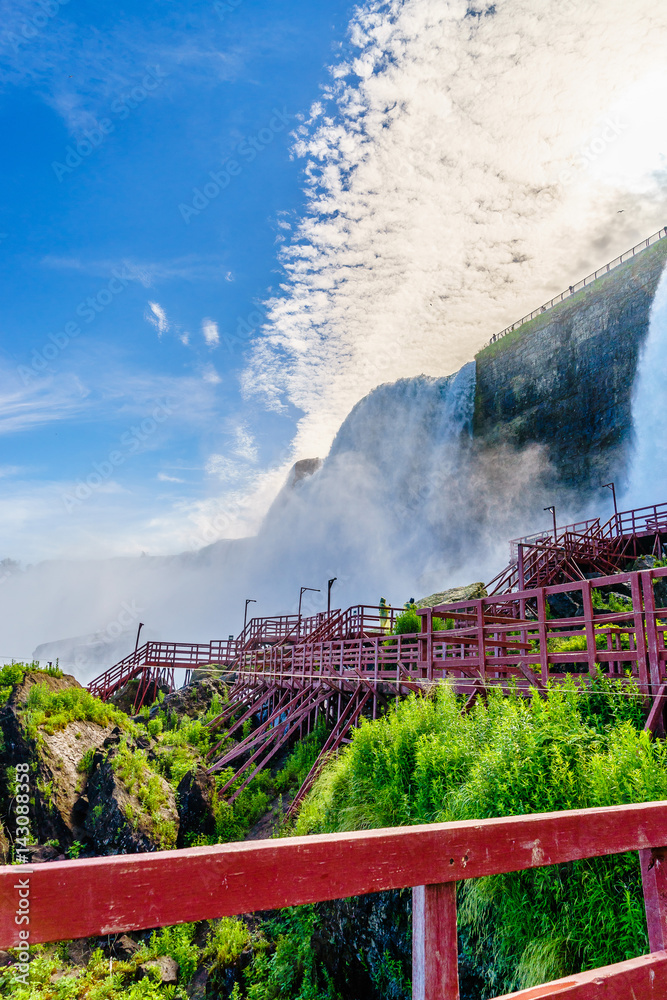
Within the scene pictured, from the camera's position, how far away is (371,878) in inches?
54.0

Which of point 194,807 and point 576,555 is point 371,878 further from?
point 576,555

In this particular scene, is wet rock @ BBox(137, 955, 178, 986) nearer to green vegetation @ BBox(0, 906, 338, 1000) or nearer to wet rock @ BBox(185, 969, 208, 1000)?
green vegetation @ BBox(0, 906, 338, 1000)

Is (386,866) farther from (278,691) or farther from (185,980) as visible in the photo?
(278,691)

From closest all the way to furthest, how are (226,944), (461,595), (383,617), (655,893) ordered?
→ 1. (655,893)
2. (226,944)
3. (383,617)
4. (461,595)

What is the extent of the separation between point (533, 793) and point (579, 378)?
43920mm

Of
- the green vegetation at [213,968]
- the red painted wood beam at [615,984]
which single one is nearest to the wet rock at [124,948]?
the green vegetation at [213,968]

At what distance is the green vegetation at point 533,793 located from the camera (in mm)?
4523

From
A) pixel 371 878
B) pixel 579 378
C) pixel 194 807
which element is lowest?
pixel 194 807

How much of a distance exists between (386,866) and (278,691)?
1918cm

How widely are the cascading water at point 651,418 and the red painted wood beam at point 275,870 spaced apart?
123 ft

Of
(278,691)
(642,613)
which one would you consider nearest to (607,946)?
(642,613)

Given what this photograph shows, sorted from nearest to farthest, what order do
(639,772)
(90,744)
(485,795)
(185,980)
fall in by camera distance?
(639,772) < (485,795) < (185,980) < (90,744)

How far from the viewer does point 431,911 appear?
144 cm

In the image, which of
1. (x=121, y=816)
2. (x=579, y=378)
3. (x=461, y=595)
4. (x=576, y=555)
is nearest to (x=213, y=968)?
(x=121, y=816)
